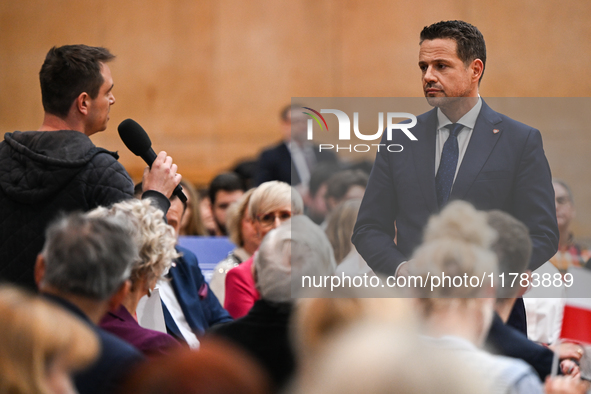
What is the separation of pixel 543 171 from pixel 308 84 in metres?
5.29

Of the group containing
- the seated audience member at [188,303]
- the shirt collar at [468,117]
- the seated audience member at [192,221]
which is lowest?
the seated audience member at [192,221]

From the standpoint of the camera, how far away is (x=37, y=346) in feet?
3.82

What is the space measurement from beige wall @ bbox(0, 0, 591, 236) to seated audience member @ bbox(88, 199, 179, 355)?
506 centimetres

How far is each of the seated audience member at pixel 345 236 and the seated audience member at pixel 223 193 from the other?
264 centimetres

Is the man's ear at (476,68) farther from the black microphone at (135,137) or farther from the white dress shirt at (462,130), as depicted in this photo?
the black microphone at (135,137)

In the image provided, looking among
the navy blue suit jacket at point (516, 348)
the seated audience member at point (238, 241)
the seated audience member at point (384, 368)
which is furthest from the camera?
the seated audience member at point (238, 241)

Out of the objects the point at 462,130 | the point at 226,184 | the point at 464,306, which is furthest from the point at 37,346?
the point at 226,184

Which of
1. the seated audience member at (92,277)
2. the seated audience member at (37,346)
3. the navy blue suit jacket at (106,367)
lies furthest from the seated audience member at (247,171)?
the seated audience member at (37,346)

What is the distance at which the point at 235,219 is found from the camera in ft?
11.3

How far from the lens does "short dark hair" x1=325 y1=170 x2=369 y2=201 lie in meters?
2.20

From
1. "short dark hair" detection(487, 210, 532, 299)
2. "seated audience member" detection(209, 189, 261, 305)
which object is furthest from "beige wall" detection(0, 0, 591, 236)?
"short dark hair" detection(487, 210, 532, 299)

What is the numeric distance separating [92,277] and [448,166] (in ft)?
3.75

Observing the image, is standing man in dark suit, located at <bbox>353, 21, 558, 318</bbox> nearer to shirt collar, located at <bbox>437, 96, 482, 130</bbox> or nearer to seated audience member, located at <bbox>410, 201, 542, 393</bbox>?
shirt collar, located at <bbox>437, 96, 482, 130</bbox>

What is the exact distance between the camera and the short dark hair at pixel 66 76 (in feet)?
7.41
